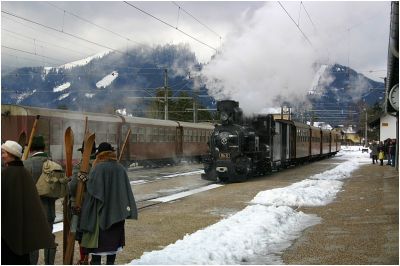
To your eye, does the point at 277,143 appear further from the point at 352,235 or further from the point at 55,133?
the point at 352,235

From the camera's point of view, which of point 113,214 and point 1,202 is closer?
point 1,202

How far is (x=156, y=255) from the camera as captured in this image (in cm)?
702

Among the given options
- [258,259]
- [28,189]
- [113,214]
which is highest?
[28,189]

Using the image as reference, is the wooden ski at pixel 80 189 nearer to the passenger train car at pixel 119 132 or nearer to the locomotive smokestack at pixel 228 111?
the passenger train car at pixel 119 132

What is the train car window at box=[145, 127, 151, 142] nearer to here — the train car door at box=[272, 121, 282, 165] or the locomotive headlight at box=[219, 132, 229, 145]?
the train car door at box=[272, 121, 282, 165]

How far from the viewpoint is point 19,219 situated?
4254 mm

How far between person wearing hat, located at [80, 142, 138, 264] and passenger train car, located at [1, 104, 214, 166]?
5.07 ft

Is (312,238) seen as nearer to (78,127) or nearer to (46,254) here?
(46,254)

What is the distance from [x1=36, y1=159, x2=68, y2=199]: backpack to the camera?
590 centimetres

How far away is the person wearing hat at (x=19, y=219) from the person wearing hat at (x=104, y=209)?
3.61 ft

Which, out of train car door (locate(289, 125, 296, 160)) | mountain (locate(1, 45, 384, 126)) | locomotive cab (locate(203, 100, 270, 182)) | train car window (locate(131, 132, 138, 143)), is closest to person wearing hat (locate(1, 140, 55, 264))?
locomotive cab (locate(203, 100, 270, 182))

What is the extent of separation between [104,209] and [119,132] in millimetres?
19742

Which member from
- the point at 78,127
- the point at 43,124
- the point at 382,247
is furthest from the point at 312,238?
the point at 78,127

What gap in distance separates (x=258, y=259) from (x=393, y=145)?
26.6 m
